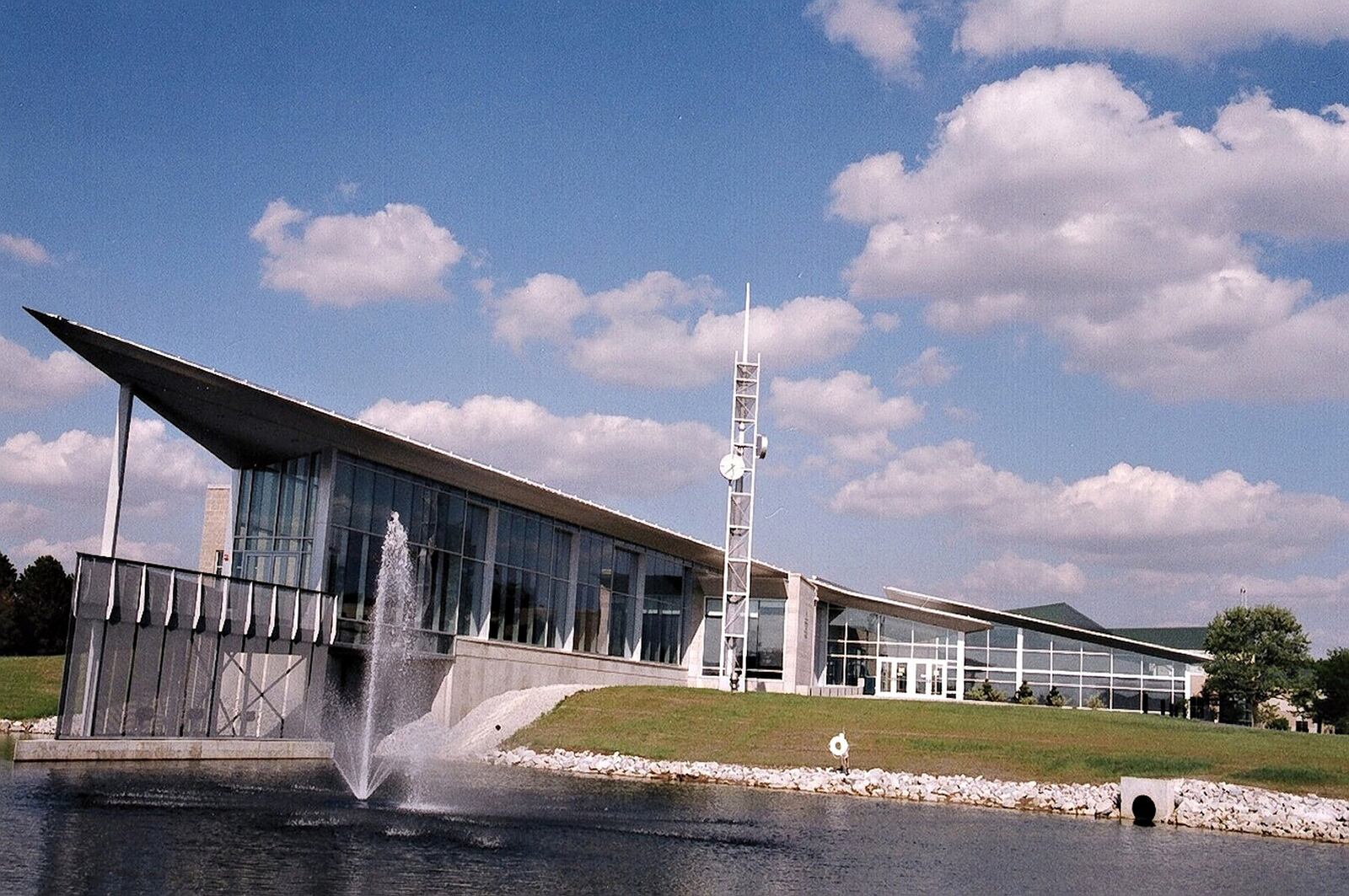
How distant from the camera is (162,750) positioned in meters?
33.5

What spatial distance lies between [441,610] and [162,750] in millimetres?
14867

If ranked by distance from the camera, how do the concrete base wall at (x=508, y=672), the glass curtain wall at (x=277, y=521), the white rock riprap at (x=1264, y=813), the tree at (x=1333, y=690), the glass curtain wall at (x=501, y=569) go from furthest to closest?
the tree at (x=1333, y=690) → the concrete base wall at (x=508, y=672) → the glass curtain wall at (x=501, y=569) → the glass curtain wall at (x=277, y=521) → the white rock riprap at (x=1264, y=813)

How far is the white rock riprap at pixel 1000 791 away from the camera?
104 feet

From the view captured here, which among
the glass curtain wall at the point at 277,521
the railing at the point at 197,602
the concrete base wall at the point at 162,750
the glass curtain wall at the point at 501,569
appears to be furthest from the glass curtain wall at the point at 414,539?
the concrete base wall at the point at 162,750

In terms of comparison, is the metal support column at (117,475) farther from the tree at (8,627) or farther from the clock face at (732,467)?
the tree at (8,627)

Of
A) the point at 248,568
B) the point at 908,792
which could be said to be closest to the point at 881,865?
the point at 908,792

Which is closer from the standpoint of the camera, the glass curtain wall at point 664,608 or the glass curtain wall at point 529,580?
the glass curtain wall at point 529,580

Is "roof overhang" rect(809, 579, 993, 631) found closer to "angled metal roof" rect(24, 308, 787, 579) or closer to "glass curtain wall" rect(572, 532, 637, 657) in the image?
"glass curtain wall" rect(572, 532, 637, 657)

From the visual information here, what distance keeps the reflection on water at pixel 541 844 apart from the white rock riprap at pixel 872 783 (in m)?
2.11

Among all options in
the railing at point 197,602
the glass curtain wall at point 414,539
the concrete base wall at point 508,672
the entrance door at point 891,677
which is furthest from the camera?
the entrance door at point 891,677

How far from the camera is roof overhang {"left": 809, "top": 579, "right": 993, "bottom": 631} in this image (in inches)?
2963

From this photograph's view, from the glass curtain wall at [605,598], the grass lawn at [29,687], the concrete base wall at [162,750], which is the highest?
the glass curtain wall at [605,598]

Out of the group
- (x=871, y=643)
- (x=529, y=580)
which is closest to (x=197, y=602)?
(x=529, y=580)

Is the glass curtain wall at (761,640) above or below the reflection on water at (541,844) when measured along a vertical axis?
above
